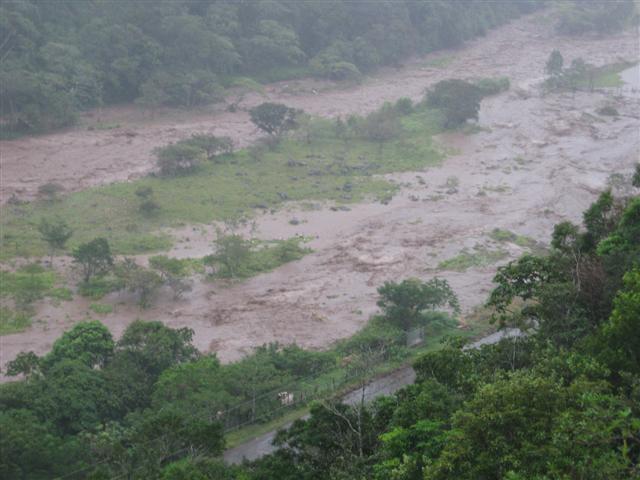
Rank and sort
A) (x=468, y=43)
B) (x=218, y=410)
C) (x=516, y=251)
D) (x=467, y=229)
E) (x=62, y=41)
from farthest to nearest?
(x=468, y=43), (x=62, y=41), (x=467, y=229), (x=516, y=251), (x=218, y=410)

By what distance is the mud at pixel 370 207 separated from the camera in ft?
88.8

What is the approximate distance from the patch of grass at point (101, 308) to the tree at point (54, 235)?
155 inches

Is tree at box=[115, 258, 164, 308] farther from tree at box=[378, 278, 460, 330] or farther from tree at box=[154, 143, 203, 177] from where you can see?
tree at box=[154, 143, 203, 177]

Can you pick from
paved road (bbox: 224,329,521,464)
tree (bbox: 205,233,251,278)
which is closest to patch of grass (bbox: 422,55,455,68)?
tree (bbox: 205,233,251,278)

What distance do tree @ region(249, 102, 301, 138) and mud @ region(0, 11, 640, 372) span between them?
1944 millimetres

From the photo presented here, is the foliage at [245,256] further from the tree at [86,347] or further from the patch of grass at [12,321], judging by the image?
the tree at [86,347]

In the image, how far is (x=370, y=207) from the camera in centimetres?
3741

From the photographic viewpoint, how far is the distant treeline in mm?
46750

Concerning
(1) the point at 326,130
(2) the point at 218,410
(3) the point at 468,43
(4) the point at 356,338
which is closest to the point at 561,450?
(2) the point at 218,410

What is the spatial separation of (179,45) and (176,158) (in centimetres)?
Result: 1748

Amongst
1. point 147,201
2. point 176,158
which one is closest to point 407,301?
point 147,201

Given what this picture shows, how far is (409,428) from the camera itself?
38.8ft

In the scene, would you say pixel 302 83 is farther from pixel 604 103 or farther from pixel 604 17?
pixel 604 17

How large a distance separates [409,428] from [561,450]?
3054 mm
